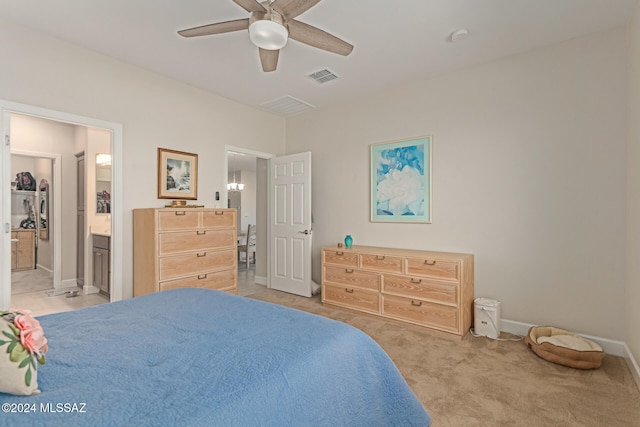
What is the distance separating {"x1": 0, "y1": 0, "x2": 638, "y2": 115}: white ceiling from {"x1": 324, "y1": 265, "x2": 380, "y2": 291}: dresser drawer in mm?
2266

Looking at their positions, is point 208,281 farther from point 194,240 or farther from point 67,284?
point 67,284

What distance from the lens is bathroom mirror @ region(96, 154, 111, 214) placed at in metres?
4.63

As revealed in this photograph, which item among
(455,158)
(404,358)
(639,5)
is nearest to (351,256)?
(404,358)

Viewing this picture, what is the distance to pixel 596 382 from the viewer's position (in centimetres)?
217

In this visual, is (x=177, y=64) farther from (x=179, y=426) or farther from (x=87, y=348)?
(x=179, y=426)

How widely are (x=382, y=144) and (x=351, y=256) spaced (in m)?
1.49

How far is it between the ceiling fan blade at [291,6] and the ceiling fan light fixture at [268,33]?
83 mm

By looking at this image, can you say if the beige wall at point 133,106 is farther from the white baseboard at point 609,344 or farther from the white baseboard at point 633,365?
the white baseboard at point 633,365

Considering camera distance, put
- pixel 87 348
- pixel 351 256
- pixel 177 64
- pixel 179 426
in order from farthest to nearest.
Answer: pixel 351 256 < pixel 177 64 < pixel 87 348 < pixel 179 426

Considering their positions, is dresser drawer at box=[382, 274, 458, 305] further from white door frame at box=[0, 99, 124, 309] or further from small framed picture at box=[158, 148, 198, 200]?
white door frame at box=[0, 99, 124, 309]

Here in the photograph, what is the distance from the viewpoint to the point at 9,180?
2.63 m

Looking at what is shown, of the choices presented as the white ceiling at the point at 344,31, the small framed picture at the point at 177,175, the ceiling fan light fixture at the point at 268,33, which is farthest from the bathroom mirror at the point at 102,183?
the ceiling fan light fixture at the point at 268,33

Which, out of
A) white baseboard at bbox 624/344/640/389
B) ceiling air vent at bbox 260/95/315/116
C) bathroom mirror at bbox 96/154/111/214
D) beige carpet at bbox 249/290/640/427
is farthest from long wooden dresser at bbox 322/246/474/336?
bathroom mirror at bbox 96/154/111/214

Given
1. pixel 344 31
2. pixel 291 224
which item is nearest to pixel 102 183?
pixel 291 224
